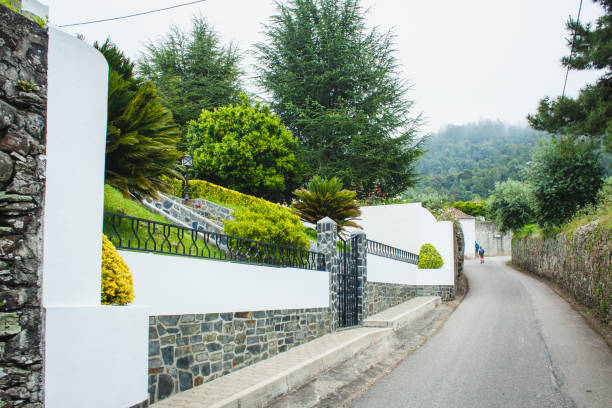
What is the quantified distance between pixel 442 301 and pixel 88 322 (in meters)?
15.9

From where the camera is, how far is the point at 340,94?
2398cm

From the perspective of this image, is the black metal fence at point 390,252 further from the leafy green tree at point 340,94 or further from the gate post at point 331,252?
the leafy green tree at point 340,94

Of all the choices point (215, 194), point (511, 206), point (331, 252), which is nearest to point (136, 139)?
point (331, 252)

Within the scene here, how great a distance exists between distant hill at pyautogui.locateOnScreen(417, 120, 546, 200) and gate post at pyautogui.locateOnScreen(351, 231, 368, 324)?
99.8 ft

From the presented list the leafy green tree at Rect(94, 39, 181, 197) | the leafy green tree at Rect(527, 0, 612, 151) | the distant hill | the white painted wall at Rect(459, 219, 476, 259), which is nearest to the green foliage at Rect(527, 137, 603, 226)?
the leafy green tree at Rect(527, 0, 612, 151)

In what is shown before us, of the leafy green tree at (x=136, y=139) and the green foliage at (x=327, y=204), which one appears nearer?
the leafy green tree at (x=136, y=139)

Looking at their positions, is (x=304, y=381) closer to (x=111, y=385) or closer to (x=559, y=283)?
(x=111, y=385)

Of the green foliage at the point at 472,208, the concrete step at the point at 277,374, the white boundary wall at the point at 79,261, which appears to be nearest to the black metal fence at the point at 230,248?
the concrete step at the point at 277,374

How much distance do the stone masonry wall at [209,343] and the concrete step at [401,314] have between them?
322cm

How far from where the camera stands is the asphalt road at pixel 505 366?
6320 millimetres

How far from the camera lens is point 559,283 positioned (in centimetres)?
1900

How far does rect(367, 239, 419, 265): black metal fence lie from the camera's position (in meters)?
13.7

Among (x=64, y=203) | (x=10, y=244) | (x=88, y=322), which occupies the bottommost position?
(x=88, y=322)

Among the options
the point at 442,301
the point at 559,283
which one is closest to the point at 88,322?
the point at 442,301
